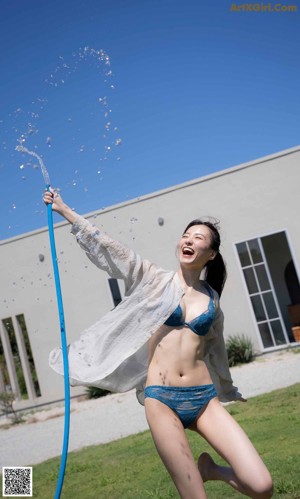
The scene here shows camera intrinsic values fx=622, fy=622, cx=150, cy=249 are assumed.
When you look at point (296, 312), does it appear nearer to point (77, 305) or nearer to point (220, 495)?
point (77, 305)

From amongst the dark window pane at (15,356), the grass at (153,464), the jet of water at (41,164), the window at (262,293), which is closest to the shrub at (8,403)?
the dark window pane at (15,356)

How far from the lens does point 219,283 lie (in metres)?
3.62

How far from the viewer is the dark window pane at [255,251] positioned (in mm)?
14461

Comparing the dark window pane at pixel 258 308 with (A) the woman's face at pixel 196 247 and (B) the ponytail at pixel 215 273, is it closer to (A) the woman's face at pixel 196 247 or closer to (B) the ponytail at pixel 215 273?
(B) the ponytail at pixel 215 273

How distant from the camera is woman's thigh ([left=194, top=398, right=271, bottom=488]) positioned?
282cm

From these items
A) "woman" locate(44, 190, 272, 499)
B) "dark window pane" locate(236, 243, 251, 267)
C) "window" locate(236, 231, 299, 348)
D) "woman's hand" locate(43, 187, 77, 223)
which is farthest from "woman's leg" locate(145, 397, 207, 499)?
"dark window pane" locate(236, 243, 251, 267)

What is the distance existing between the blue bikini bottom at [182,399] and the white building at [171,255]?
34.8 feet

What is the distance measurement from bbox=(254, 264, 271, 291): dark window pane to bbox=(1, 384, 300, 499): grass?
6225mm

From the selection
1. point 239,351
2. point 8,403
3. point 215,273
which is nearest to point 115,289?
point 239,351

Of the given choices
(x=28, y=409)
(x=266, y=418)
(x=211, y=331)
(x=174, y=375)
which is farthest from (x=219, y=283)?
(x=28, y=409)

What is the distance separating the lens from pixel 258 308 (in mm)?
14367

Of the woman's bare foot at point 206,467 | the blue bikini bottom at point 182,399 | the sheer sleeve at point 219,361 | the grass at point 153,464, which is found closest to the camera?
the blue bikini bottom at point 182,399

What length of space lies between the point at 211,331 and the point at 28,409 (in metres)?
12.8

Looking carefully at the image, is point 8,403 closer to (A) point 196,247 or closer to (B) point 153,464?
(B) point 153,464
